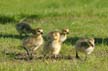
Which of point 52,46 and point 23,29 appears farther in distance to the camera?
point 23,29

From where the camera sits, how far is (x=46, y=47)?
10.7 m

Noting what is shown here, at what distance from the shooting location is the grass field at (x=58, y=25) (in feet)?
33.8

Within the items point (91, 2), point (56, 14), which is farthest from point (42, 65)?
point (91, 2)

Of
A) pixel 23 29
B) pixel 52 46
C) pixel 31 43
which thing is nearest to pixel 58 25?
pixel 23 29

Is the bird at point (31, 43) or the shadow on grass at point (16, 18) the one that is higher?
the bird at point (31, 43)

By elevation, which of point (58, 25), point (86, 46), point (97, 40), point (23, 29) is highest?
point (86, 46)

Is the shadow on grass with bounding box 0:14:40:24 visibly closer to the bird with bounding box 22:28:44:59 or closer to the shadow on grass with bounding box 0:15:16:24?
the shadow on grass with bounding box 0:15:16:24

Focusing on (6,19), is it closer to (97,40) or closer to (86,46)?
(97,40)

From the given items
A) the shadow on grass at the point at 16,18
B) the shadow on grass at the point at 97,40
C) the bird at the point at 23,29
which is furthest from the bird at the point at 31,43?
the shadow on grass at the point at 16,18

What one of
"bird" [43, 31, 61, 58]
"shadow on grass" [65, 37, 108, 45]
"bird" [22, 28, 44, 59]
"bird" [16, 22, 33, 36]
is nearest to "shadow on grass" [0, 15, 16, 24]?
"bird" [16, 22, 33, 36]

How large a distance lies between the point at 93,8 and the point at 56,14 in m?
2.69

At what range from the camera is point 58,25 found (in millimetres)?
18297

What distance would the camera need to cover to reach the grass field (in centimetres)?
1031

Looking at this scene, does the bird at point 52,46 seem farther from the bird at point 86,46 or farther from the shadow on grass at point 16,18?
the shadow on grass at point 16,18
